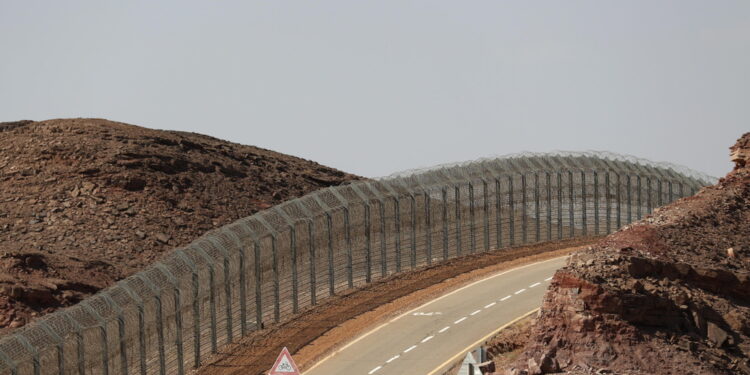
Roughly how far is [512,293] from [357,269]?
622 cm

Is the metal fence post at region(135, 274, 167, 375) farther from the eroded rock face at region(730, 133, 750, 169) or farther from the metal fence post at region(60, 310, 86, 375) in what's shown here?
the eroded rock face at region(730, 133, 750, 169)

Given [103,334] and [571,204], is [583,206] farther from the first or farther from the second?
[103,334]

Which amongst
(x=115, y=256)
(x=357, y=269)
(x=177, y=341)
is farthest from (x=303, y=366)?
(x=115, y=256)

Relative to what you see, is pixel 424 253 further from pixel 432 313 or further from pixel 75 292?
pixel 75 292

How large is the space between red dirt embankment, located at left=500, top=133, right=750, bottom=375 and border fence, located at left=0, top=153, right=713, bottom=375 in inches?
563

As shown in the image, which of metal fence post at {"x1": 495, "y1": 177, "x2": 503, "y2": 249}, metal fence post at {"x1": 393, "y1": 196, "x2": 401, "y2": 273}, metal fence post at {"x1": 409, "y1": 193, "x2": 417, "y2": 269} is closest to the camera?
metal fence post at {"x1": 393, "y1": 196, "x2": 401, "y2": 273}

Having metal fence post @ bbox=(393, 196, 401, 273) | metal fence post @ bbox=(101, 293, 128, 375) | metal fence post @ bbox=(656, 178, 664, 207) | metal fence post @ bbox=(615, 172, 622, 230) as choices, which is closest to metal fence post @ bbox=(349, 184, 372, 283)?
metal fence post @ bbox=(393, 196, 401, 273)

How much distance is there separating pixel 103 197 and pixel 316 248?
20.0m

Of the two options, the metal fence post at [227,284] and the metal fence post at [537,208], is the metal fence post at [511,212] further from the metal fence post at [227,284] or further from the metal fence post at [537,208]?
the metal fence post at [227,284]

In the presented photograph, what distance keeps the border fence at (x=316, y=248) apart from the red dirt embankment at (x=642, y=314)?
1431 cm

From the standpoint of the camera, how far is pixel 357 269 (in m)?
47.8

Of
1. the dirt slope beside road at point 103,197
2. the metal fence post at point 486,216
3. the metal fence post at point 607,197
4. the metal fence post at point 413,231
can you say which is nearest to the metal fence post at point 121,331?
the dirt slope beside road at point 103,197

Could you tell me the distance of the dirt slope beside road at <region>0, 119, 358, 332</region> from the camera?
5103cm

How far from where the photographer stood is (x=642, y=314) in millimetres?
28109
